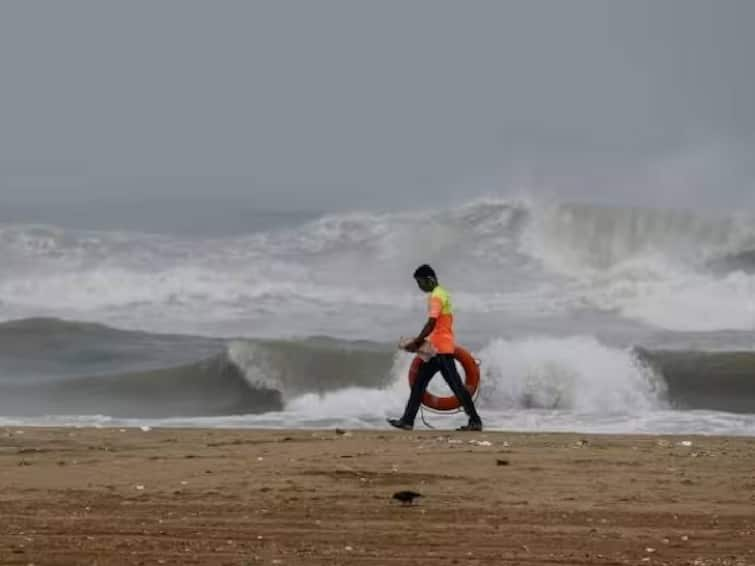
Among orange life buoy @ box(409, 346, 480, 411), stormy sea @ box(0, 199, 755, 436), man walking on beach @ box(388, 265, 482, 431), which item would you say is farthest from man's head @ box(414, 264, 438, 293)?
stormy sea @ box(0, 199, 755, 436)

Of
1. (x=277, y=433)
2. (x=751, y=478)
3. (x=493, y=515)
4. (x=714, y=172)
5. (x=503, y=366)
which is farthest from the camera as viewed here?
(x=714, y=172)

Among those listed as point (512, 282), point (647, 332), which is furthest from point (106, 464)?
point (512, 282)

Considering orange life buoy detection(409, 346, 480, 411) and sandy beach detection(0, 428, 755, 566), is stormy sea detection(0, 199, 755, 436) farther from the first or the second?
sandy beach detection(0, 428, 755, 566)

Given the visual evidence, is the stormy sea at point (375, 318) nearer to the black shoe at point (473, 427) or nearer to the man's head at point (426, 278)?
the black shoe at point (473, 427)

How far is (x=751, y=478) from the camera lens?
1137cm

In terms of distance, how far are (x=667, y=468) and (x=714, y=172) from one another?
32.2m

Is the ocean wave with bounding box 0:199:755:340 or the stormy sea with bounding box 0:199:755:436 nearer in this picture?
the stormy sea with bounding box 0:199:755:436

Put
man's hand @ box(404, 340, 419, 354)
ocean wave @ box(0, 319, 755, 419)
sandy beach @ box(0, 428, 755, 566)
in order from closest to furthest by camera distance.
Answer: sandy beach @ box(0, 428, 755, 566) → man's hand @ box(404, 340, 419, 354) → ocean wave @ box(0, 319, 755, 419)

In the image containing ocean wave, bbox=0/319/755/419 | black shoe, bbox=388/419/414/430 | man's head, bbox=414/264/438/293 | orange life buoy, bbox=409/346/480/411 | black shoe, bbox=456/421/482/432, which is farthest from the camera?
ocean wave, bbox=0/319/755/419

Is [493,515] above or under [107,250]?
under

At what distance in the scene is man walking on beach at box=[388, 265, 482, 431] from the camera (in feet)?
48.2

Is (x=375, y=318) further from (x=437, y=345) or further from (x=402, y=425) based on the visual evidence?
(x=437, y=345)

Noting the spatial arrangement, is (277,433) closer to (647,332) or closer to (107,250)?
(647,332)

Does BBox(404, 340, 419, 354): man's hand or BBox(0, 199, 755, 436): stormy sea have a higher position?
BBox(0, 199, 755, 436): stormy sea
